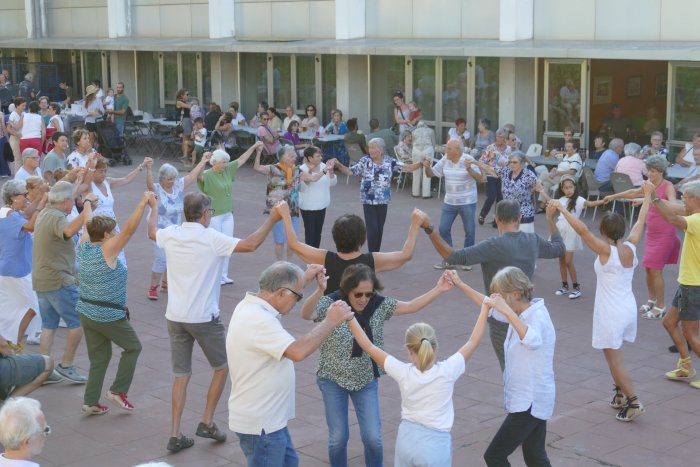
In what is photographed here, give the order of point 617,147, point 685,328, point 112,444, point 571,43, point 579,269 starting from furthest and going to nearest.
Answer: point 571,43
point 617,147
point 579,269
point 685,328
point 112,444

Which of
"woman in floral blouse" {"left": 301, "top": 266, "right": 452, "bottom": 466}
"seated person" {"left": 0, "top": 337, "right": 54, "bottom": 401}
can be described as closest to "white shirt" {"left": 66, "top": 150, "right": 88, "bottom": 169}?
"seated person" {"left": 0, "top": 337, "right": 54, "bottom": 401}

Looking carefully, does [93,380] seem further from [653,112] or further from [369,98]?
[369,98]

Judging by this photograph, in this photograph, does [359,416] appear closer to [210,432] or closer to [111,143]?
[210,432]

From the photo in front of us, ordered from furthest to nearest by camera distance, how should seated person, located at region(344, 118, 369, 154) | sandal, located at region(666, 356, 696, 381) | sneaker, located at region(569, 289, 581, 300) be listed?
1. seated person, located at region(344, 118, 369, 154)
2. sneaker, located at region(569, 289, 581, 300)
3. sandal, located at region(666, 356, 696, 381)

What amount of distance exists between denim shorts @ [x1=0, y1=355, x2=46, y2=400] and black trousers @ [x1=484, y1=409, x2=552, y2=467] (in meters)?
3.25

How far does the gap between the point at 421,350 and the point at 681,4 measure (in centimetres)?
1329

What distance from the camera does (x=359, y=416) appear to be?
6.71 m

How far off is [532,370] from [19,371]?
356 cm

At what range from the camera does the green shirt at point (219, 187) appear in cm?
1250

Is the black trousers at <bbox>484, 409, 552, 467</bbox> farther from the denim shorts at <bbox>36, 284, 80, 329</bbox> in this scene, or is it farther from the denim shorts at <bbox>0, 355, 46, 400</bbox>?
the denim shorts at <bbox>36, 284, 80, 329</bbox>

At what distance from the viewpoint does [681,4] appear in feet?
57.0

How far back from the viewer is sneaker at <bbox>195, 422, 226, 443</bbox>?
788 centimetres

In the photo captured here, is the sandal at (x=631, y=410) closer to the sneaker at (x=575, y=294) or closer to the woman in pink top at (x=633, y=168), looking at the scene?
the sneaker at (x=575, y=294)

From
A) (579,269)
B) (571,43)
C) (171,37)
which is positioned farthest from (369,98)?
(579,269)
